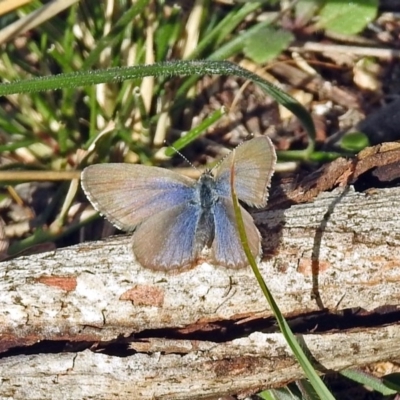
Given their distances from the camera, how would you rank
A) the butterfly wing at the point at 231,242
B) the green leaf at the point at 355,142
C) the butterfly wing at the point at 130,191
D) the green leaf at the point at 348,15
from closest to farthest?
the butterfly wing at the point at 231,242
the butterfly wing at the point at 130,191
the green leaf at the point at 355,142
the green leaf at the point at 348,15

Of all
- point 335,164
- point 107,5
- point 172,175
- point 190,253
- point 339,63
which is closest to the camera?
point 190,253

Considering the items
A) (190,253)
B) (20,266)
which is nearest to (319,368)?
(190,253)

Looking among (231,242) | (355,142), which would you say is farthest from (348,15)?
(231,242)

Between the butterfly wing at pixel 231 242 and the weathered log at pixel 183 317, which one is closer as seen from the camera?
the butterfly wing at pixel 231 242

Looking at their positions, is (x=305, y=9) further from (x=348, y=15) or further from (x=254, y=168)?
(x=254, y=168)

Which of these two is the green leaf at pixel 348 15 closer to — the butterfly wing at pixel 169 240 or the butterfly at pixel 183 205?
the butterfly at pixel 183 205

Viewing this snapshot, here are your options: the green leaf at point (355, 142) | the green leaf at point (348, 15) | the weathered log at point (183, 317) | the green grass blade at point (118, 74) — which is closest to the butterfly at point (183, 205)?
the weathered log at point (183, 317)

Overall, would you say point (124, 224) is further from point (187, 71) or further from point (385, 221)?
point (385, 221)
